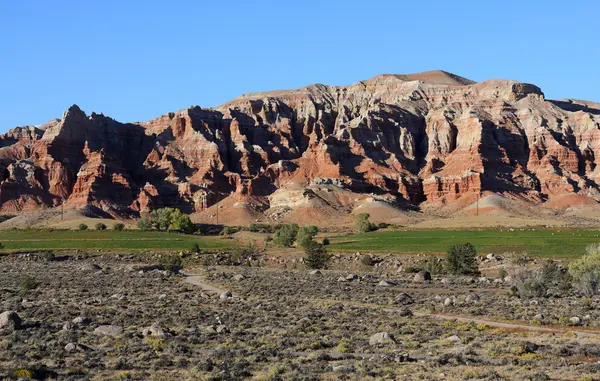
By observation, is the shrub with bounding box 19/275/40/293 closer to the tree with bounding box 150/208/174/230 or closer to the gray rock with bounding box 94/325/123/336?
the gray rock with bounding box 94/325/123/336

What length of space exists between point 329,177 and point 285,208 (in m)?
24.1

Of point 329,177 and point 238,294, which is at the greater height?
point 329,177

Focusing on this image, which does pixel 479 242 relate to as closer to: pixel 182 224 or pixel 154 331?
pixel 182 224

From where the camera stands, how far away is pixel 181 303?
123 feet

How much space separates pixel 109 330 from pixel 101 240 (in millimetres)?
85915

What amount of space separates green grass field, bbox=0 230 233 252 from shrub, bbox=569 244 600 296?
6309 centimetres

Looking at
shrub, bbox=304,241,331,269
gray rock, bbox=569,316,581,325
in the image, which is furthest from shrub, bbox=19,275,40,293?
shrub, bbox=304,241,331,269

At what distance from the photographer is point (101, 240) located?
10994cm

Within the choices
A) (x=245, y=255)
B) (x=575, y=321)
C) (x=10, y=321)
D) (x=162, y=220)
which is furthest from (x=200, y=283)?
(x=162, y=220)

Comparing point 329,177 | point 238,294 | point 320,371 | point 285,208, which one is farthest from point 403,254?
point 329,177

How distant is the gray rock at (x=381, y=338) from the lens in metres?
24.8

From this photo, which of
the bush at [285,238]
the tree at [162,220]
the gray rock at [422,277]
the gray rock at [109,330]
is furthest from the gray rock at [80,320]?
the tree at [162,220]

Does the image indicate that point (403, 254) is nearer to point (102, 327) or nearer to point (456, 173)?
point (102, 327)

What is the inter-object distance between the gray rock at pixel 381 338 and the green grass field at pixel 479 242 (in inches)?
2099
